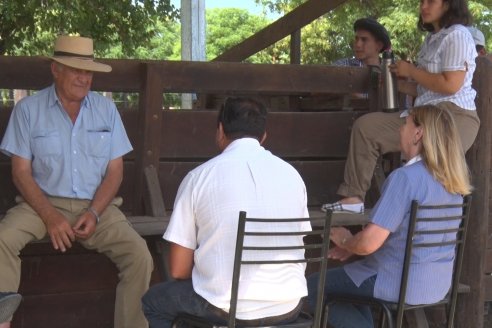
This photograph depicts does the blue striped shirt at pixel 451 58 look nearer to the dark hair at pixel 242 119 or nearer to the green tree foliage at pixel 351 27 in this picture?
the dark hair at pixel 242 119

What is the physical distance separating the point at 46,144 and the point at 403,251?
1.81 m

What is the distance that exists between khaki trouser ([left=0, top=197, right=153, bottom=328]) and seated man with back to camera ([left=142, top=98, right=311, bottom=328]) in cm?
91

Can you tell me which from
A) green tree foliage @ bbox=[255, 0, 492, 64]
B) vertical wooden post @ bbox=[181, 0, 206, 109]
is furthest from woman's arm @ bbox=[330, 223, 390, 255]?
green tree foliage @ bbox=[255, 0, 492, 64]

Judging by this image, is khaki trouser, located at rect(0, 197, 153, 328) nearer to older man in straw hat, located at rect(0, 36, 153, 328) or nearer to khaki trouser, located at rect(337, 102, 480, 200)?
older man in straw hat, located at rect(0, 36, 153, 328)

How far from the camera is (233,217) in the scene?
9.74ft

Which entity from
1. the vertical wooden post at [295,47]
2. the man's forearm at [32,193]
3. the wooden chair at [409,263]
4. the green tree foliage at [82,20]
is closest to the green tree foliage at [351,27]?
the green tree foliage at [82,20]

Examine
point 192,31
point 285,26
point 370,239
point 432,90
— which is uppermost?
point 192,31

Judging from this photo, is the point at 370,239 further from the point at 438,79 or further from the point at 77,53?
the point at 77,53

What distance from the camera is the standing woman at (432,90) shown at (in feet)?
14.3

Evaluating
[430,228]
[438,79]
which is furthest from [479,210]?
[430,228]

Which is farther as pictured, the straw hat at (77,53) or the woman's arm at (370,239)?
the straw hat at (77,53)

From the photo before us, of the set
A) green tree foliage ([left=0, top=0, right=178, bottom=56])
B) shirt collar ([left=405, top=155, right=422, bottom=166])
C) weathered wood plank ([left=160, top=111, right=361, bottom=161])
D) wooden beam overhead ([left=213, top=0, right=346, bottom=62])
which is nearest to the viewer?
shirt collar ([left=405, top=155, right=422, bottom=166])

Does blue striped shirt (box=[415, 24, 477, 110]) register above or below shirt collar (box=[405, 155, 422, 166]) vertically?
above

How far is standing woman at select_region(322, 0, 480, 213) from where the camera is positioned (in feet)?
14.3
